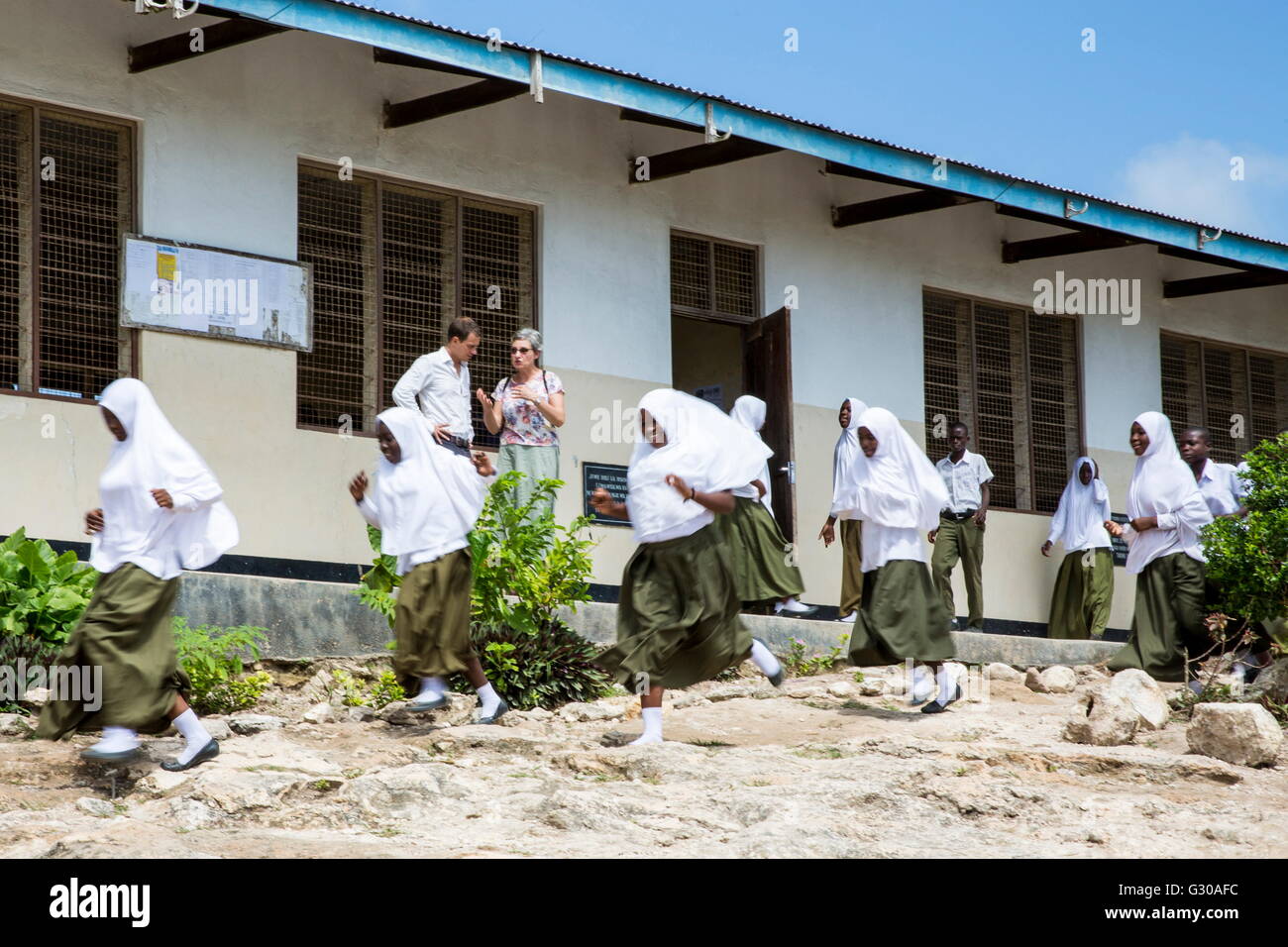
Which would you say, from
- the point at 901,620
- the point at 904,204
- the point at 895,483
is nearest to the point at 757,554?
the point at 895,483

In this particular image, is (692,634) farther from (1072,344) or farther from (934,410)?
(1072,344)

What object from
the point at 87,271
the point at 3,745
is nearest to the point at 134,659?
the point at 3,745

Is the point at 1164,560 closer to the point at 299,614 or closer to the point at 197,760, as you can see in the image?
the point at 299,614

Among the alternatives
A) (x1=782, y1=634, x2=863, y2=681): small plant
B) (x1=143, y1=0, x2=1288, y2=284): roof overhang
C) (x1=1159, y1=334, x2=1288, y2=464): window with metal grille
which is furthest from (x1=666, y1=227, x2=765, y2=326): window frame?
(x1=1159, y1=334, x2=1288, y2=464): window with metal grille

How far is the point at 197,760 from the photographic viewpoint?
6.86m

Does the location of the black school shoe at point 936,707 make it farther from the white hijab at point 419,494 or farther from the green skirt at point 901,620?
the white hijab at point 419,494

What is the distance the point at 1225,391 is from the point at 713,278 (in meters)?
6.07

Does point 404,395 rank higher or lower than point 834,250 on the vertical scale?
lower

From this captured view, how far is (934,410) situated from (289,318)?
5854 millimetres

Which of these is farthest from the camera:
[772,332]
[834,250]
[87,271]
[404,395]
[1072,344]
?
[1072,344]

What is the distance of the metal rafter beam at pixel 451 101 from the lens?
10.8 meters

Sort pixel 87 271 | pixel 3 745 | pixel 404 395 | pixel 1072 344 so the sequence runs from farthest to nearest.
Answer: pixel 1072 344, pixel 87 271, pixel 404 395, pixel 3 745

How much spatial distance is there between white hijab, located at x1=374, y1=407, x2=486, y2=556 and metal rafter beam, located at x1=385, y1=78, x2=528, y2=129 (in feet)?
11.1

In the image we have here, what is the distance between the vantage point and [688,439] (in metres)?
7.72
